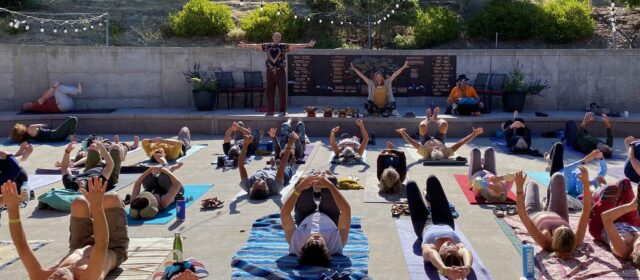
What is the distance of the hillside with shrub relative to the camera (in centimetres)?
2419

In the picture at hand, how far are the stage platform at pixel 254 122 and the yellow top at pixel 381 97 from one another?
1.88ft

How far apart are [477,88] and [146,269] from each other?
1508 centimetres

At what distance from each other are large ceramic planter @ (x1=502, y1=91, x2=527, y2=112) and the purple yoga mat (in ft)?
38.5

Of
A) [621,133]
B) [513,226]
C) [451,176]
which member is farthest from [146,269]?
[621,133]

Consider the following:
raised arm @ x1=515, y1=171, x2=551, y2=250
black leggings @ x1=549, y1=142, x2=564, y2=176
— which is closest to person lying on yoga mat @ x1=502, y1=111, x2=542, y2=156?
black leggings @ x1=549, y1=142, x2=564, y2=176

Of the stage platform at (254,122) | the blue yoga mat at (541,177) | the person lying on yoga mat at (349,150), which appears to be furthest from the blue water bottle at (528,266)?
the stage platform at (254,122)

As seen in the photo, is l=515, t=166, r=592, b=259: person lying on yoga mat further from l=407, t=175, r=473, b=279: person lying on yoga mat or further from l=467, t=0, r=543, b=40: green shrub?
l=467, t=0, r=543, b=40: green shrub

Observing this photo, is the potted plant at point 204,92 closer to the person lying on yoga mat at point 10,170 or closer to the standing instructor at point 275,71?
the standing instructor at point 275,71

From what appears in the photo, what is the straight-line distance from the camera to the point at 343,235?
6.92 metres

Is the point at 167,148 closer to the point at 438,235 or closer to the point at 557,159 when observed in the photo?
the point at 557,159

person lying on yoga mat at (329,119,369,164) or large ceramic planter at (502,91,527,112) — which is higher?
large ceramic planter at (502,91,527,112)

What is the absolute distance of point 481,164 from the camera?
10375 millimetres

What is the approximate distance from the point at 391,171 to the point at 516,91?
10187mm

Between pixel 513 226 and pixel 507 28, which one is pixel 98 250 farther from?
pixel 507 28
